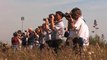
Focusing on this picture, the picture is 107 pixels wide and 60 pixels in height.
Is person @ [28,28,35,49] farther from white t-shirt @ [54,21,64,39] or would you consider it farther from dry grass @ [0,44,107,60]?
dry grass @ [0,44,107,60]

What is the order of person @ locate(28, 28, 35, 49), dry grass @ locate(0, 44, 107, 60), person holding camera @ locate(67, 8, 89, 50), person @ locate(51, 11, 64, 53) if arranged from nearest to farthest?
dry grass @ locate(0, 44, 107, 60) < person holding camera @ locate(67, 8, 89, 50) < person @ locate(51, 11, 64, 53) < person @ locate(28, 28, 35, 49)

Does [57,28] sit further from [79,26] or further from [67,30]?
[79,26]

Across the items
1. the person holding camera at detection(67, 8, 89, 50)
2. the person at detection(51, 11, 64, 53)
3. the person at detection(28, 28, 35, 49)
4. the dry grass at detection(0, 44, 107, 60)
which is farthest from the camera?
the person at detection(28, 28, 35, 49)

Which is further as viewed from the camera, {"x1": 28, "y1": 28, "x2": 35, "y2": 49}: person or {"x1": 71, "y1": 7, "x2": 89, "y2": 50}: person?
{"x1": 28, "y1": 28, "x2": 35, "y2": 49}: person

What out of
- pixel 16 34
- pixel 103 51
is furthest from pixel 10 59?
pixel 16 34

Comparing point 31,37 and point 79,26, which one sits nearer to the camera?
point 79,26

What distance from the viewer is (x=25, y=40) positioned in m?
20.4

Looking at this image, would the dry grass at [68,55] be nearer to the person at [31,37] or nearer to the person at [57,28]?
the person at [57,28]

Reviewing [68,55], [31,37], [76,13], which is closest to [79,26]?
[76,13]

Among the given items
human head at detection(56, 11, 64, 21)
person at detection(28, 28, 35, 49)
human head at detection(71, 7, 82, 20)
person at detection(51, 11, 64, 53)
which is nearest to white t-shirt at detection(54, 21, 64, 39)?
person at detection(51, 11, 64, 53)

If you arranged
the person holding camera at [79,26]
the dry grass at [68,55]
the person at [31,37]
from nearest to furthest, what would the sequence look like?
1. the dry grass at [68,55]
2. the person holding camera at [79,26]
3. the person at [31,37]

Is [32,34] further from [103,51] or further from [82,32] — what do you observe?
[103,51]

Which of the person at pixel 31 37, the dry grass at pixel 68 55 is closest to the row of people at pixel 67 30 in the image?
the dry grass at pixel 68 55

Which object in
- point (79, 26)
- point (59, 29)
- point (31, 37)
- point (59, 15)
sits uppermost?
point (59, 15)
